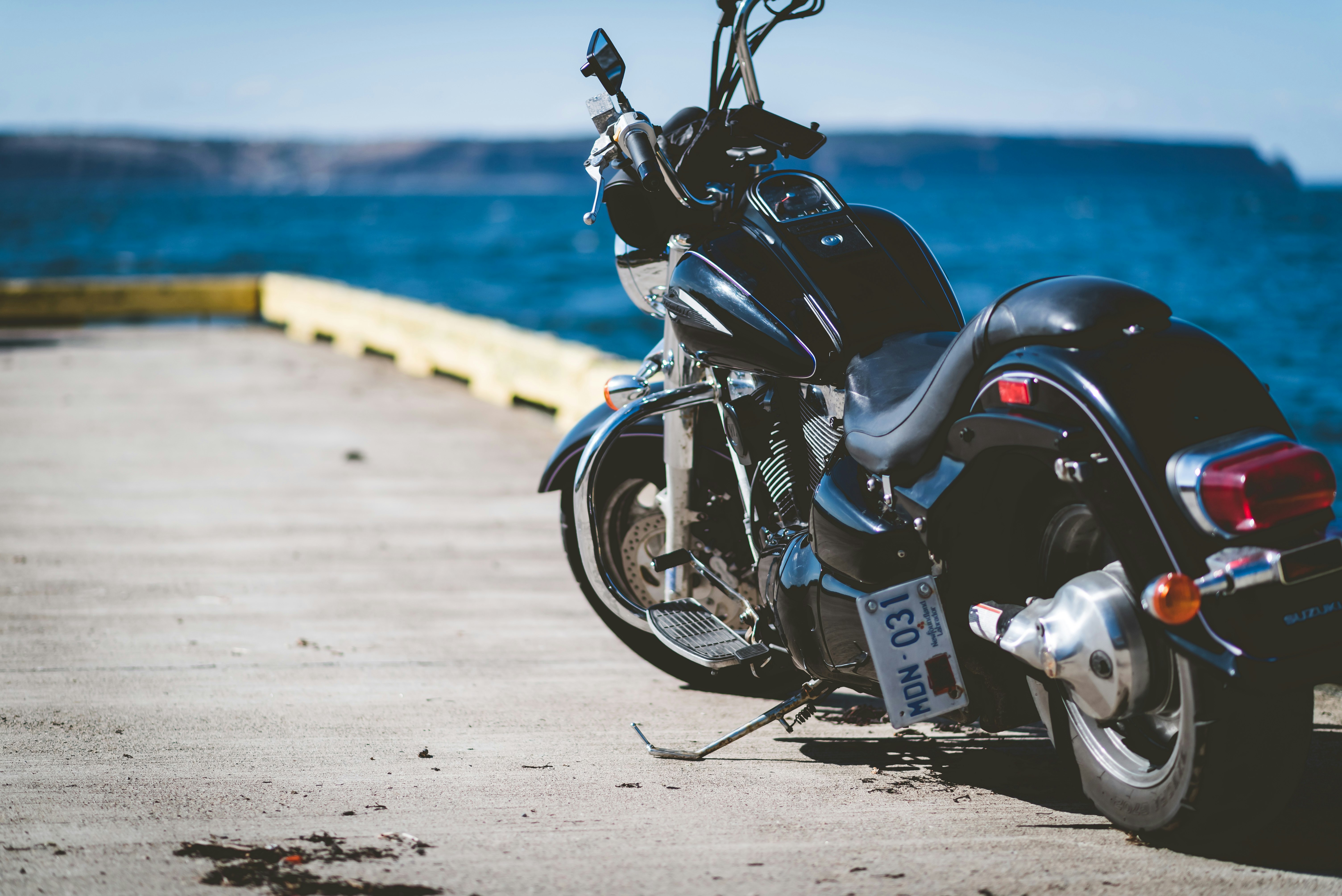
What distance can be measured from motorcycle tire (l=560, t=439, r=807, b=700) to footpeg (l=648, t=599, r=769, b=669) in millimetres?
214

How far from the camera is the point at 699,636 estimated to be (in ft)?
13.3

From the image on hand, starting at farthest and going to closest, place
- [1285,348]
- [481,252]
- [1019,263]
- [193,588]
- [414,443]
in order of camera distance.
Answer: [481,252] → [1019,263] → [1285,348] → [414,443] → [193,588]

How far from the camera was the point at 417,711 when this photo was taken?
14.1 ft

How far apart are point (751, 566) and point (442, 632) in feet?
5.08

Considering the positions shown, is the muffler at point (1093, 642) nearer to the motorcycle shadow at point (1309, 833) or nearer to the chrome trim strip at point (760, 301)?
the motorcycle shadow at point (1309, 833)

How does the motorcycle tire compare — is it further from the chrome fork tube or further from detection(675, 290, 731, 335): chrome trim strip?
detection(675, 290, 731, 335): chrome trim strip

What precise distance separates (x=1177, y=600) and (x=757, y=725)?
1411 millimetres

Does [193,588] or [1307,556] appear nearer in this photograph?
[1307,556]

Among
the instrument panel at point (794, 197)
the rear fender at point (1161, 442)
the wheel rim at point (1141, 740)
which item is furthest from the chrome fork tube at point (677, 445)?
the wheel rim at point (1141, 740)

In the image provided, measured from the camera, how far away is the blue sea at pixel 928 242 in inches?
1050

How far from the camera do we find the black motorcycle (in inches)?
106

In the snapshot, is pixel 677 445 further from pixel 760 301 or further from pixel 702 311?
pixel 760 301

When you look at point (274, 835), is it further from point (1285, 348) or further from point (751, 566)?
point (1285, 348)

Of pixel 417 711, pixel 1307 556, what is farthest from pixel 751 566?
pixel 1307 556
